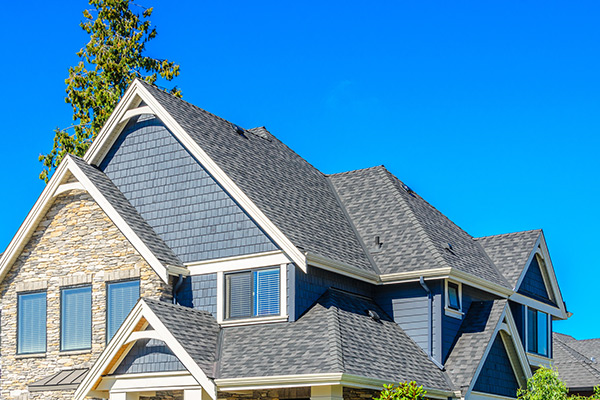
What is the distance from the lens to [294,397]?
20.0 m

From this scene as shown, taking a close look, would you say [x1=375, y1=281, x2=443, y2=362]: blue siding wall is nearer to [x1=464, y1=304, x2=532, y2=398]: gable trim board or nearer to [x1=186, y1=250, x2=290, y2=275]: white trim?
[x1=464, y1=304, x2=532, y2=398]: gable trim board

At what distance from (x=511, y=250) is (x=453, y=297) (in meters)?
5.23

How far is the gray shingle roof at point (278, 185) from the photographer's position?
73.6 ft

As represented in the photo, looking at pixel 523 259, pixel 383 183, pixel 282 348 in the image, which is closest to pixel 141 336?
pixel 282 348

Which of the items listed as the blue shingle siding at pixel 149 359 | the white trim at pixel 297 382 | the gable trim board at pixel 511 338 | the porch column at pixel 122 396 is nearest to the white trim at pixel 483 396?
the gable trim board at pixel 511 338

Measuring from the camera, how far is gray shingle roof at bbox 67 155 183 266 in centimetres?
2238

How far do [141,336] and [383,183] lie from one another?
1120 centimetres

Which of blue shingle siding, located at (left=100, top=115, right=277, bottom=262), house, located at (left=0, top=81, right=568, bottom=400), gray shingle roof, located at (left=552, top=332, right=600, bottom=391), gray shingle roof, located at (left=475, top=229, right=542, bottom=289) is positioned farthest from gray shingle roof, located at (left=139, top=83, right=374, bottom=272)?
gray shingle roof, located at (left=552, top=332, right=600, bottom=391)

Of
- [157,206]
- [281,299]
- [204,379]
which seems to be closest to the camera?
[204,379]

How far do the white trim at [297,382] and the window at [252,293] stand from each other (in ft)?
9.09

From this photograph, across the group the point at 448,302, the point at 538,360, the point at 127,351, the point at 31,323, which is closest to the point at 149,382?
the point at 127,351

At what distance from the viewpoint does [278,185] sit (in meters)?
24.8

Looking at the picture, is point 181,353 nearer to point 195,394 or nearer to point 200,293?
point 195,394

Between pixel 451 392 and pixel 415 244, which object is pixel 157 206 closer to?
pixel 415 244
